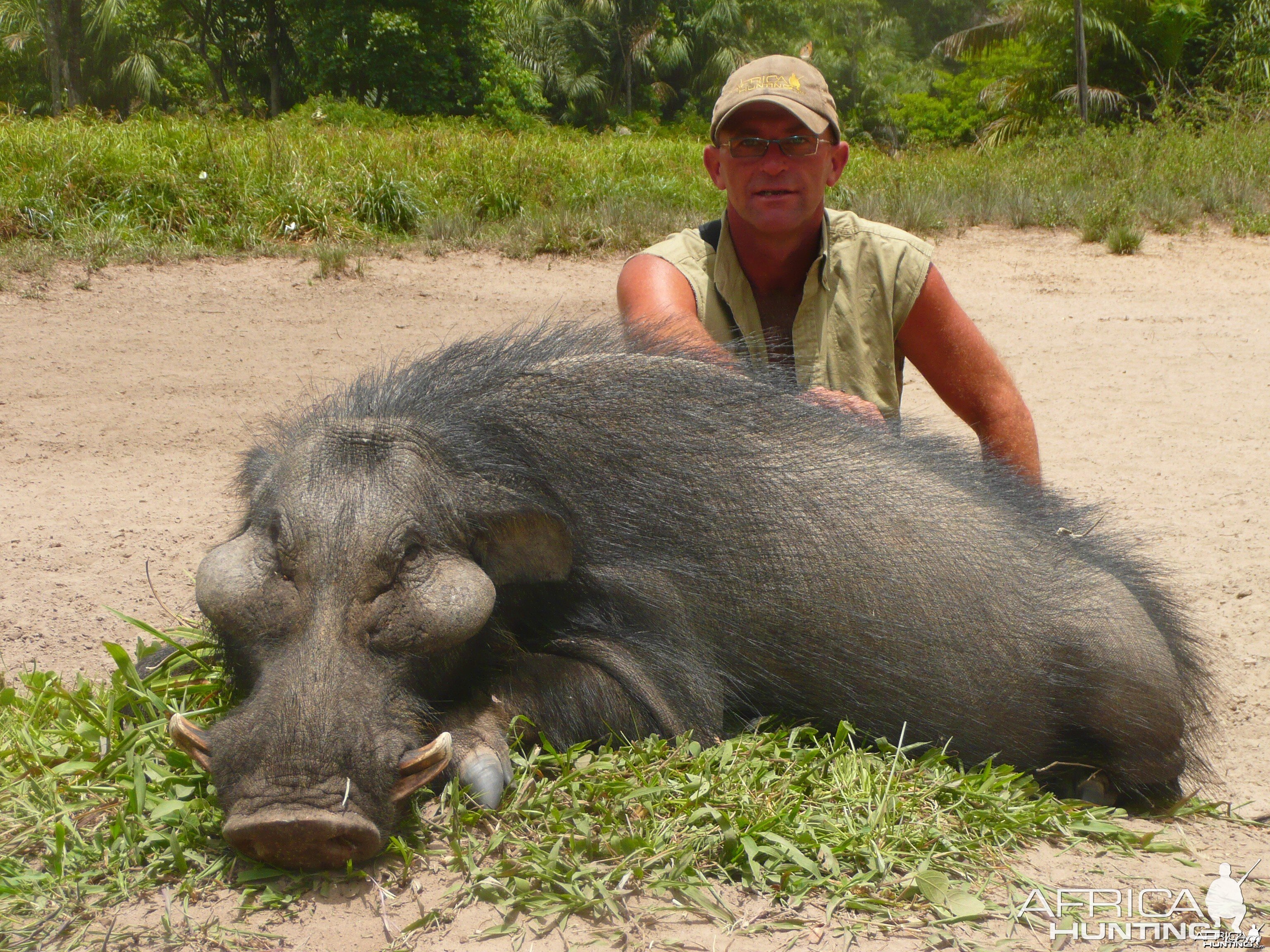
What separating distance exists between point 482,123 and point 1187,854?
71.9 feet

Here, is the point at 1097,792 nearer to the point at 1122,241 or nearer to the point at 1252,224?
the point at 1122,241

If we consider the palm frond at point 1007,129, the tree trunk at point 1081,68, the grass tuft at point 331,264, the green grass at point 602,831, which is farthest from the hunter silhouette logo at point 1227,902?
the palm frond at point 1007,129

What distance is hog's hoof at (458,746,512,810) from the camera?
7.29ft

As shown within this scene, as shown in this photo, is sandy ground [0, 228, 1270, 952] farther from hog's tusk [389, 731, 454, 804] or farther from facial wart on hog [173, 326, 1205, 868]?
facial wart on hog [173, 326, 1205, 868]

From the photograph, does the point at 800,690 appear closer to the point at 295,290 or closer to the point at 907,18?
Result: the point at 295,290

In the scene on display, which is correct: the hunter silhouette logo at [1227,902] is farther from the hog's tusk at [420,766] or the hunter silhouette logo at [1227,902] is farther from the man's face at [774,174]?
the man's face at [774,174]

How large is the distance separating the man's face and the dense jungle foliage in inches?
535

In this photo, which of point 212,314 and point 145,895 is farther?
point 212,314

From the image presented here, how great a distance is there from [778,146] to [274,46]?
93.2 feet

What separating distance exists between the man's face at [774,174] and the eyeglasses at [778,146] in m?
0.01

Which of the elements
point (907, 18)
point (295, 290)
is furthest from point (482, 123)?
point (907, 18)

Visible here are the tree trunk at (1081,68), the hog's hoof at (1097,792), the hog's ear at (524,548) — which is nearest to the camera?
the hog's ear at (524,548)

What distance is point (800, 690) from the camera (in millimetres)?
2699

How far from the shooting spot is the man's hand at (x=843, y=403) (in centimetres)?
293
